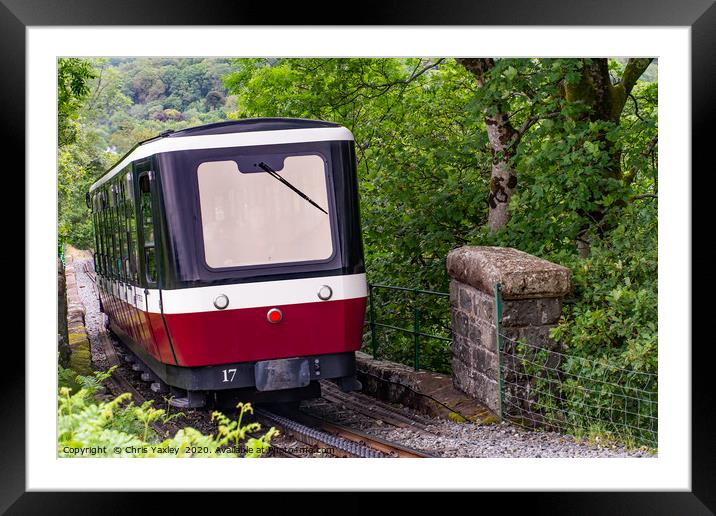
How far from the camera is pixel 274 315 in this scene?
870 centimetres

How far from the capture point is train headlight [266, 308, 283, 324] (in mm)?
8688

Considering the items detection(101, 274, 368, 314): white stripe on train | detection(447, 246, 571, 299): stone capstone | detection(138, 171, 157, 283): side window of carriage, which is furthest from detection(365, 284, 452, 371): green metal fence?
detection(138, 171, 157, 283): side window of carriage

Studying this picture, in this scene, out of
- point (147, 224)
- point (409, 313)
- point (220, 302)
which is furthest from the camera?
point (409, 313)

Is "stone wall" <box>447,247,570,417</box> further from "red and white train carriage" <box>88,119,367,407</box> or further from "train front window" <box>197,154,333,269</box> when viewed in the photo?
"train front window" <box>197,154,333,269</box>

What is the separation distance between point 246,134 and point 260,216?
29.2 inches

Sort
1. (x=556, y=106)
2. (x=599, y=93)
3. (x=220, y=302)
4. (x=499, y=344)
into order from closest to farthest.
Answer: (x=220, y=302) → (x=499, y=344) → (x=556, y=106) → (x=599, y=93)

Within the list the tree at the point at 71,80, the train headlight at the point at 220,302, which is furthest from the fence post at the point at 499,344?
the tree at the point at 71,80

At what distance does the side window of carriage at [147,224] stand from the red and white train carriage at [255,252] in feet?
0.11

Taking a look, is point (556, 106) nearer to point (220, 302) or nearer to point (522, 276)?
point (522, 276)

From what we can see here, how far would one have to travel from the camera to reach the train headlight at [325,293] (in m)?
8.74

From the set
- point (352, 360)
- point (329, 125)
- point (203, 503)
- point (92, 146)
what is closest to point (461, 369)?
point (352, 360)

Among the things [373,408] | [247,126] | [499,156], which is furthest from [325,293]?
[499,156]

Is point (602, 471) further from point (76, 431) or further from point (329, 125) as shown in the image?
point (329, 125)

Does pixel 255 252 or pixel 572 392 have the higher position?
pixel 255 252
